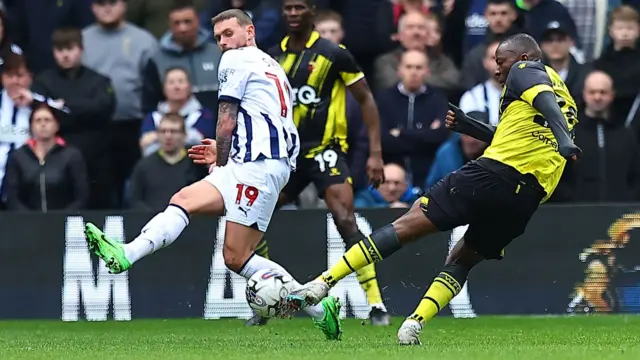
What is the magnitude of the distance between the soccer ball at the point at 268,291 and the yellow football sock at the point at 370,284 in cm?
257

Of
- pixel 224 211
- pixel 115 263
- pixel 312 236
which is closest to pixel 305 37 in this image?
pixel 312 236

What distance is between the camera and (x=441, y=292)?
898 cm

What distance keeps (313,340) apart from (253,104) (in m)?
1.75

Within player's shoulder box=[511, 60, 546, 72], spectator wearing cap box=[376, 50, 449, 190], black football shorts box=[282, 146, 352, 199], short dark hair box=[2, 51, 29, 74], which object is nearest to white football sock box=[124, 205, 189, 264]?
player's shoulder box=[511, 60, 546, 72]

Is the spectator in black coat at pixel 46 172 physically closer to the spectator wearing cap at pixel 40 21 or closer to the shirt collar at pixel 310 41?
the spectator wearing cap at pixel 40 21

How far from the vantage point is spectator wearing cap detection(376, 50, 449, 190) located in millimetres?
14047

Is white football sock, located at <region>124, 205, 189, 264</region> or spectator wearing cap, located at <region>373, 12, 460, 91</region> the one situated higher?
spectator wearing cap, located at <region>373, 12, 460, 91</region>

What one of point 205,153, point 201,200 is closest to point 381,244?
point 201,200

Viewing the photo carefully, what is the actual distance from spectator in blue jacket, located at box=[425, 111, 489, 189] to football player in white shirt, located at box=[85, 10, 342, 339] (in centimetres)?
446

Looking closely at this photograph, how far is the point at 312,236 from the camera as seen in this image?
42.0ft

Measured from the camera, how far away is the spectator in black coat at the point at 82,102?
14336 millimetres

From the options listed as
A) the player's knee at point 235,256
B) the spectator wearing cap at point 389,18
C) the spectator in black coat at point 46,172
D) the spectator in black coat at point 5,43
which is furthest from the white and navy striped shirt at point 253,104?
the spectator in black coat at point 5,43

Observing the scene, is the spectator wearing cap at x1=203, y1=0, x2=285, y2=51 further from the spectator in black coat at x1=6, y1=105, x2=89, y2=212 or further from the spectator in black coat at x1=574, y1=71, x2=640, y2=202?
the spectator in black coat at x1=574, y1=71, x2=640, y2=202

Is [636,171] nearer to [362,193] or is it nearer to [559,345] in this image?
[362,193]
